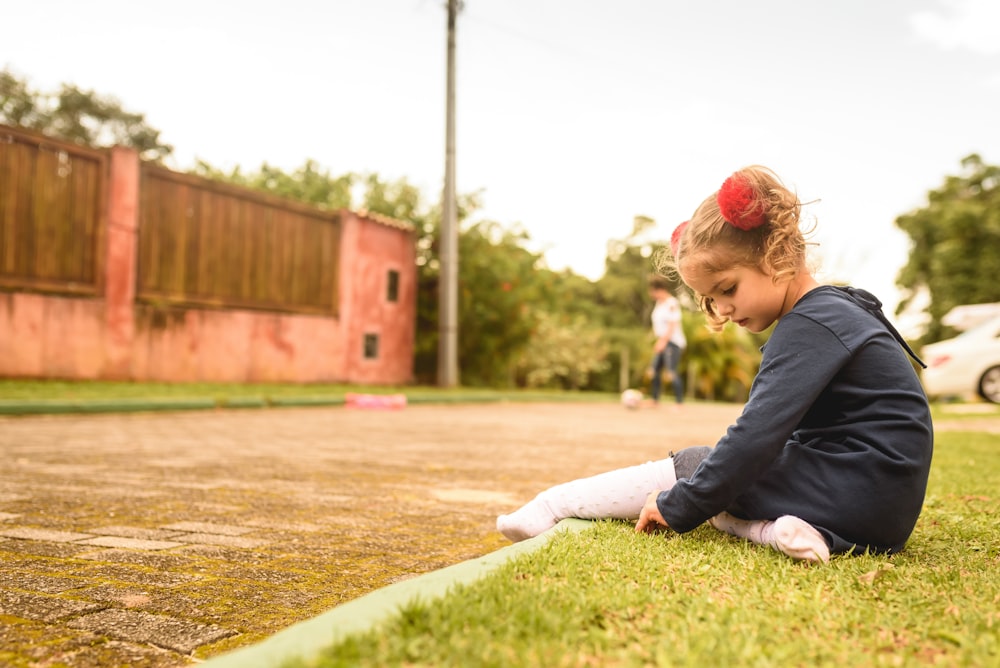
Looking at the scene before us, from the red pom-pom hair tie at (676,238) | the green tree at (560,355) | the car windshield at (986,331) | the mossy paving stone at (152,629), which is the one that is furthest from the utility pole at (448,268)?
the mossy paving stone at (152,629)

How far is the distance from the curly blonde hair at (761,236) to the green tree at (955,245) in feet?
95.0

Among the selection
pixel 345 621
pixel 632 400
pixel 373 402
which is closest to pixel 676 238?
pixel 345 621

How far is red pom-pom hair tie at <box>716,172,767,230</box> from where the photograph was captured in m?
2.29

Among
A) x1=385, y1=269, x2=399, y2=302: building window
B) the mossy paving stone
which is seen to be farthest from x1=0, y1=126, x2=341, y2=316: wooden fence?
the mossy paving stone

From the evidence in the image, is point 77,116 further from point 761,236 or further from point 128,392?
point 761,236

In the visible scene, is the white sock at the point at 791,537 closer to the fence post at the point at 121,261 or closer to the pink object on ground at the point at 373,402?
the pink object on ground at the point at 373,402

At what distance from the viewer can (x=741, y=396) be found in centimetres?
3800

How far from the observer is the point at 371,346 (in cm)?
1808

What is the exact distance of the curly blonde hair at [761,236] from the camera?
232 cm

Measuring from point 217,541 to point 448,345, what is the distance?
1440 centimetres

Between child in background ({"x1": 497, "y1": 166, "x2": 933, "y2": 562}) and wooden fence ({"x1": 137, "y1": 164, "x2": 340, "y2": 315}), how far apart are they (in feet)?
42.1

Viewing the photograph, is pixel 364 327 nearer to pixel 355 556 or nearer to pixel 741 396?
pixel 355 556

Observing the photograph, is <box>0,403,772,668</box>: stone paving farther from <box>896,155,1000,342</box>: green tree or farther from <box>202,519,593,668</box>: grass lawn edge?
<box>896,155,1000,342</box>: green tree

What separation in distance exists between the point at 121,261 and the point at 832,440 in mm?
12931
